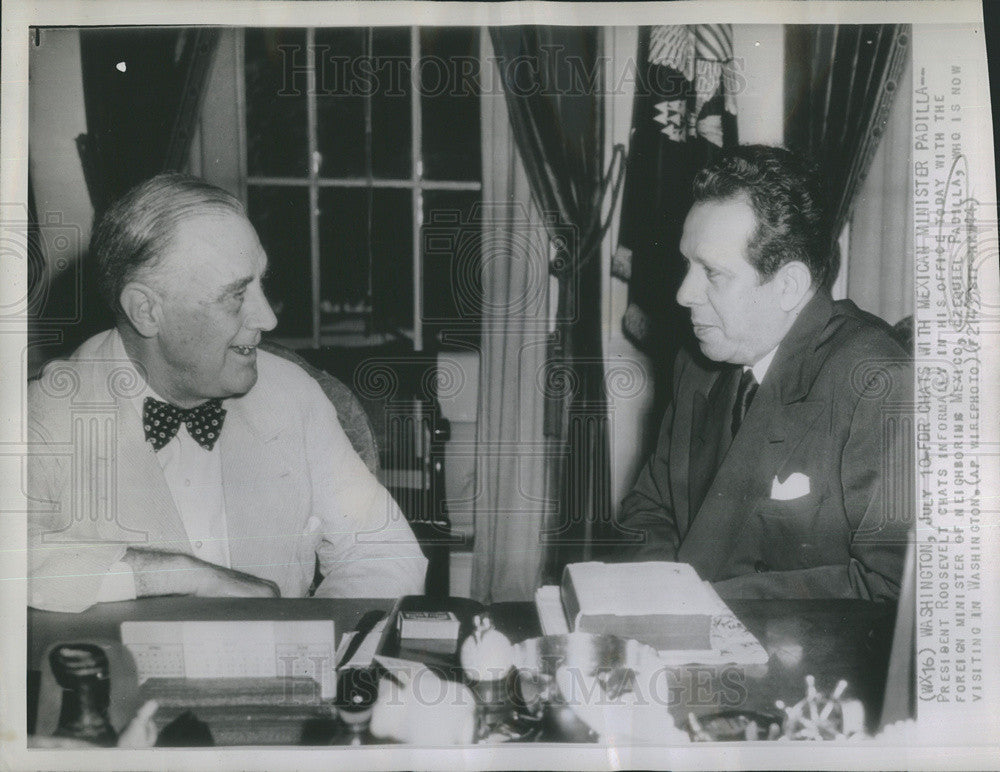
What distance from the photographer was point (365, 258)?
1.41m

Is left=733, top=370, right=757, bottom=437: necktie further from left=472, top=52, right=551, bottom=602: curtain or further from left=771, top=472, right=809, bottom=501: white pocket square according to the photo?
left=472, top=52, right=551, bottom=602: curtain

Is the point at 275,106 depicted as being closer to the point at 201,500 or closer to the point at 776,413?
the point at 201,500

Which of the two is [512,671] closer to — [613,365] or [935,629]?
[613,365]

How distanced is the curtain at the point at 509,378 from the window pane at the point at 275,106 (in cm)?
32

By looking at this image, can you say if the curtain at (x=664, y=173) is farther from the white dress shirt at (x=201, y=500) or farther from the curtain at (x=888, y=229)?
the white dress shirt at (x=201, y=500)

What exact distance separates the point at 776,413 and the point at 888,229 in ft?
1.24

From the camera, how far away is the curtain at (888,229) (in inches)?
56.2

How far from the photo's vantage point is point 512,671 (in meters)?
1.40

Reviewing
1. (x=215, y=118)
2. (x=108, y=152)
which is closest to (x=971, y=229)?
(x=215, y=118)

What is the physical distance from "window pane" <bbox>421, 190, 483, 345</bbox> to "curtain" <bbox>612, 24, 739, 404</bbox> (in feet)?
0.84

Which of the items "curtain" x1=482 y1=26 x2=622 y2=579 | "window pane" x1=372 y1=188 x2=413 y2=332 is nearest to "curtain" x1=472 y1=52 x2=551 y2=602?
"curtain" x1=482 y1=26 x2=622 y2=579

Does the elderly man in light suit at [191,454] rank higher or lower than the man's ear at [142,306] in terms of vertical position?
lower

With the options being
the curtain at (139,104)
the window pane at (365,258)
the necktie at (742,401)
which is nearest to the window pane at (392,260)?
the window pane at (365,258)

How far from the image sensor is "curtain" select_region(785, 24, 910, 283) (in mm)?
1423
